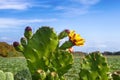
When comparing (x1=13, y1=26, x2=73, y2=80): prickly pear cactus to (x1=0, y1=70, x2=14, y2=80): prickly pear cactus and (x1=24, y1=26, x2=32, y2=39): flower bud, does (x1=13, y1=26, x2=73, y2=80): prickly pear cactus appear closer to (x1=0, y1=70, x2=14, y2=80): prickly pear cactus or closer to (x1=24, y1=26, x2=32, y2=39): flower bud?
(x1=24, y1=26, x2=32, y2=39): flower bud

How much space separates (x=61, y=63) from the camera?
2557 millimetres

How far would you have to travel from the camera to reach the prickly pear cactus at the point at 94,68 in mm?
2443

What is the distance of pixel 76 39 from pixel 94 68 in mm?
337

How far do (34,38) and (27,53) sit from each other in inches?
4.1

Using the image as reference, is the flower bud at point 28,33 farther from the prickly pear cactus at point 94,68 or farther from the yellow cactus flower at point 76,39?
the prickly pear cactus at point 94,68

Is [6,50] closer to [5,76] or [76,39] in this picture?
[76,39]

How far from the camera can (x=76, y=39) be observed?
2748 millimetres

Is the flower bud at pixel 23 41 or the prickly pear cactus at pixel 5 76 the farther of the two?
the flower bud at pixel 23 41

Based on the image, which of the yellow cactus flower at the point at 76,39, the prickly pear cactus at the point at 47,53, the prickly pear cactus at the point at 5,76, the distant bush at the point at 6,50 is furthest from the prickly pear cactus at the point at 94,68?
the distant bush at the point at 6,50

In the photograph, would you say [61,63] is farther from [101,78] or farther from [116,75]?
[116,75]

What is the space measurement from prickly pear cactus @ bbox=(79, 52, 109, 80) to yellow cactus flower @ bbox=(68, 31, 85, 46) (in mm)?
287

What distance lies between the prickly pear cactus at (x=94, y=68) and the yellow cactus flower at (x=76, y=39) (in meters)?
0.29

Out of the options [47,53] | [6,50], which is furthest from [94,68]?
[6,50]

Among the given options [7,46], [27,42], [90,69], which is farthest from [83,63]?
[7,46]
